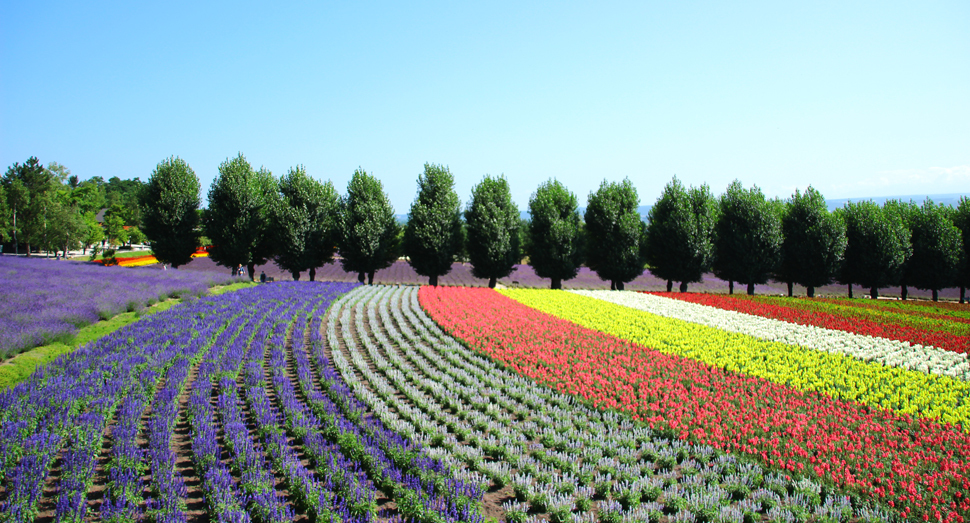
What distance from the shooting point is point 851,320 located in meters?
24.0

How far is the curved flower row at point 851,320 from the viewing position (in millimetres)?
20031

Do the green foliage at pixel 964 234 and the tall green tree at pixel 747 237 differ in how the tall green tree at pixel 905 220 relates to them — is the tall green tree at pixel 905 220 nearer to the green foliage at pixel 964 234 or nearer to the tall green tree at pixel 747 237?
the green foliage at pixel 964 234

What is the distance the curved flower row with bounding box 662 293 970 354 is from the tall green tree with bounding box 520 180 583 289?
1206 cm

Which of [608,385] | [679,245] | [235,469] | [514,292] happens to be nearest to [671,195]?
[679,245]

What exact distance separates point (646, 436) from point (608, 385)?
10.8 feet

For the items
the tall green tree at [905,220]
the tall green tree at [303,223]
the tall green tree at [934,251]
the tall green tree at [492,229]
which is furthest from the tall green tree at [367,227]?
the tall green tree at [934,251]

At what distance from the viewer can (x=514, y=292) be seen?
3391 centimetres

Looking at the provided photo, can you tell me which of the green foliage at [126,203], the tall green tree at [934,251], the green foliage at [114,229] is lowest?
the tall green tree at [934,251]

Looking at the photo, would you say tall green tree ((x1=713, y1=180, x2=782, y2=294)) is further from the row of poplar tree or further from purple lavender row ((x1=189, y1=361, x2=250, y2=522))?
purple lavender row ((x1=189, y1=361, x2=250, y2=522))

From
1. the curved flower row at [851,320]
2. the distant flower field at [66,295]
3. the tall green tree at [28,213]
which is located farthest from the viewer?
the tall green tree at [28,213]

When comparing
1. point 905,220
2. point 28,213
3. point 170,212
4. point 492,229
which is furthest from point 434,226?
point 28,213

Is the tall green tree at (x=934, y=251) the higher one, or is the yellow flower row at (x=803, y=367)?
the tall green tree at (x=934, y=251)

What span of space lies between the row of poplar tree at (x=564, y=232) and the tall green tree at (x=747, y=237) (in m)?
0.11

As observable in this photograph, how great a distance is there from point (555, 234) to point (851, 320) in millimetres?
22262
